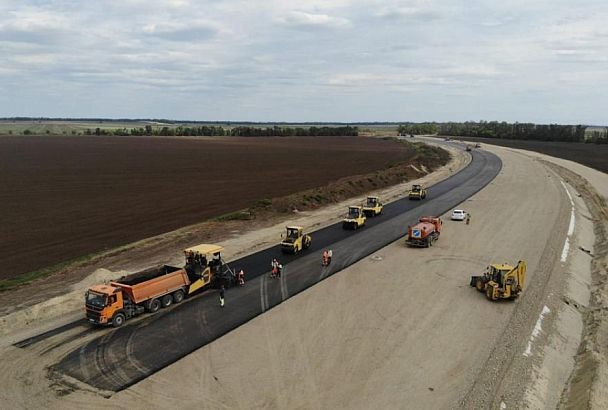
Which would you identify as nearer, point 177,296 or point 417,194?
point 177,296

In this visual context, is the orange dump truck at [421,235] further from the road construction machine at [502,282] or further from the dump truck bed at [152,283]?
the dump truck bed at [152,283]

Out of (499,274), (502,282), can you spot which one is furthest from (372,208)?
(502,282)

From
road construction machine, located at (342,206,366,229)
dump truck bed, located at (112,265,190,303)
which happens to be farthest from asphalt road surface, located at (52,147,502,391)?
dump truck bed, located at (112,265,190,303)

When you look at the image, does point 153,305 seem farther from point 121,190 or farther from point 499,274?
point 121,190

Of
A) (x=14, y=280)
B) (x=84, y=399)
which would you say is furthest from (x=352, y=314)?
(x=14, y=280)

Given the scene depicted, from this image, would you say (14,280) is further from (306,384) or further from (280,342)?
(306,384)

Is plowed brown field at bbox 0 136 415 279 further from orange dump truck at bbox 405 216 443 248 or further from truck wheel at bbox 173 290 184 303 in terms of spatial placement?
orange dump truck at bbox 405 216 443 248

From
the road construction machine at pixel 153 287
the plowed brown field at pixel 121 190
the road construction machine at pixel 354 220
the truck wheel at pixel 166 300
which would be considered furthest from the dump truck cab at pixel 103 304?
the road construction machine at pixel 354 220
